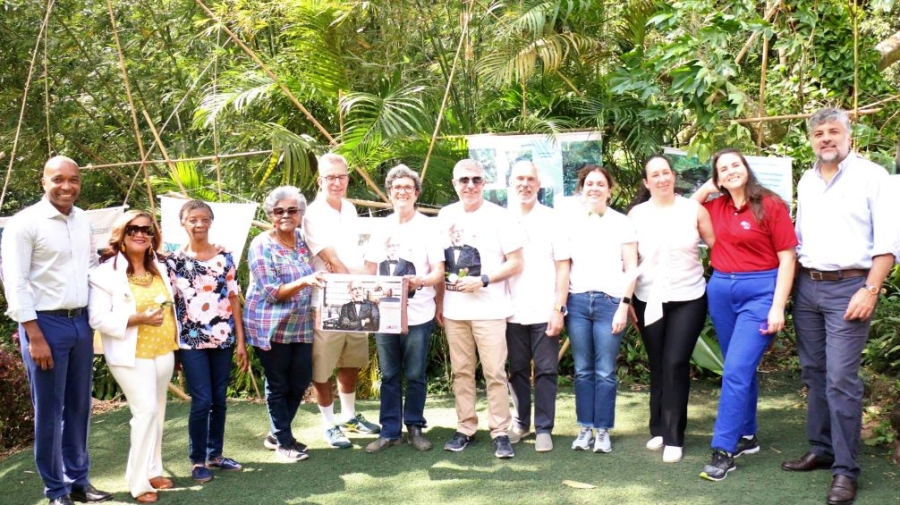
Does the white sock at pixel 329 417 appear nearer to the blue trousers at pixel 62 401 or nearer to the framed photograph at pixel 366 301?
the framed photograph at pixel 366 301

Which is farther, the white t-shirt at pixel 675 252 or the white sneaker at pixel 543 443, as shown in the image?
the white sneaker at pixel 543 443

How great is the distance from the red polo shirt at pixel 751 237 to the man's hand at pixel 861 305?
0.39 m

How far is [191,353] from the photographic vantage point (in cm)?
432

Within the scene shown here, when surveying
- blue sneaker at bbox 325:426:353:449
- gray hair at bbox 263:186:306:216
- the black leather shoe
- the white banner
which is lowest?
the black leather shoe

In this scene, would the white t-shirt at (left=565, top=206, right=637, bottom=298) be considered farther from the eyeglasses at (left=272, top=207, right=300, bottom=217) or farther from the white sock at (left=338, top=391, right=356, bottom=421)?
the white sock at (left=338, top=391, right=356, bottom=421)

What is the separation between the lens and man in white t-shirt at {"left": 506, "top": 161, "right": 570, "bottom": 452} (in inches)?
183

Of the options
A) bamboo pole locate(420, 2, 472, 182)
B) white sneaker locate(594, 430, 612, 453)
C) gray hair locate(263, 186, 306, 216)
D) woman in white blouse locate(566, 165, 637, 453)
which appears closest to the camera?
gray hair locate(263, 186, 306, 216)

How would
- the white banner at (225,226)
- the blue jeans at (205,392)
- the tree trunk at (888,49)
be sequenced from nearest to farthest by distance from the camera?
the blue jeans at (205,392) < the white banner at (225,226) < the tree trunk at (888,49)

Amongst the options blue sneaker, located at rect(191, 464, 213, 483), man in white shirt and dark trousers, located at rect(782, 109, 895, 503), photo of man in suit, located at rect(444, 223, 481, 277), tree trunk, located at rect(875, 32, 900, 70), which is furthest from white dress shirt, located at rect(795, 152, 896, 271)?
blue sneaker, located at rect(191, 464, 213, 483)

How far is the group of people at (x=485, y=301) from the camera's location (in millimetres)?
3904

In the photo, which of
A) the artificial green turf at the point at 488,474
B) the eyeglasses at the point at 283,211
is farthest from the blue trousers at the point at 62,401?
the eyeglasses at the point at 283,211

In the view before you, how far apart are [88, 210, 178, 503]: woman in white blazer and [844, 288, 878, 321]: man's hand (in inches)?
122

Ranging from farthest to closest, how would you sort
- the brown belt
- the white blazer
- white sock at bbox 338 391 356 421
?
white sock at bbox 338 391 356 421, the white blazer, the brown belt

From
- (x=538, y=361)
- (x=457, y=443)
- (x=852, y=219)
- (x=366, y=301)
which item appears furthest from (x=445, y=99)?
(x=852, y=219)
